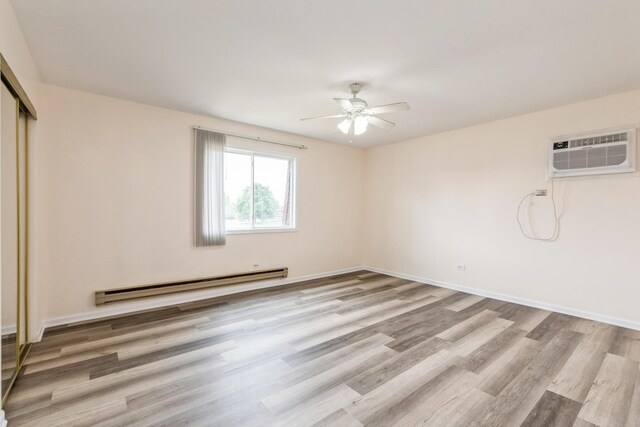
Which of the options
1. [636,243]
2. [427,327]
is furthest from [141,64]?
[636,243]

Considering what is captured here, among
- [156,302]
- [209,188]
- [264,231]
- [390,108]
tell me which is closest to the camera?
[390,108]

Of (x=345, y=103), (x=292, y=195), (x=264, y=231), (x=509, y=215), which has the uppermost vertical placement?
(x=345, y=103)

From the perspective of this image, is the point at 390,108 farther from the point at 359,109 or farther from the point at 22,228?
the point at 22,228

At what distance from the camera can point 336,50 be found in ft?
8.02

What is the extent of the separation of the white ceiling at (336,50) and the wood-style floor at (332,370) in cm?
256

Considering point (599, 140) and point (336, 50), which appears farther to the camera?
point (599, 140)

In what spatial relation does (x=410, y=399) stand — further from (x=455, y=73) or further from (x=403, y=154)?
(x=403, y=154)

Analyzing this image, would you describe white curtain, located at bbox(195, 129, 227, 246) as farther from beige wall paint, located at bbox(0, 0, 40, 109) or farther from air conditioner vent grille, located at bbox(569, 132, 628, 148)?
air conditioner vent grille, located at bbox(569, 132, 628, 148)

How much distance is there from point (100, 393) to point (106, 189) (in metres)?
2.31

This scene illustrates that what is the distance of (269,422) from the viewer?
1771 millimetres

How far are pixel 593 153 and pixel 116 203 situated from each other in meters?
5.60

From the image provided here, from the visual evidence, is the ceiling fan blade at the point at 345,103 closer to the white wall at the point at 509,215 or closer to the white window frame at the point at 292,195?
the white window frame at the point at 292,195

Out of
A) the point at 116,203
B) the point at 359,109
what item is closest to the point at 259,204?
the point at 116,203

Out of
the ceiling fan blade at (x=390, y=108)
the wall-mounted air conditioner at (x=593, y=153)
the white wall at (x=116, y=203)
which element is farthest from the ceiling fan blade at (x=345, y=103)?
the wall-mounted air conditioner at (x=593, y=153)
